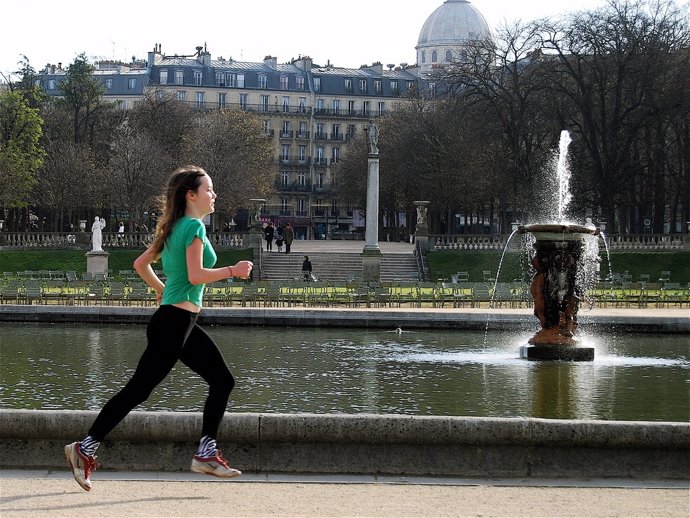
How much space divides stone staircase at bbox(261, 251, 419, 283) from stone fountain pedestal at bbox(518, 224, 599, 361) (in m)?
30.1

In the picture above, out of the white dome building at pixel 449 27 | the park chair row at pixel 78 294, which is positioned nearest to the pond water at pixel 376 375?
the park chair row at pixel 78 294

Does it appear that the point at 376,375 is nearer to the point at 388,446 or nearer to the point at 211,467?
the point at 388,446

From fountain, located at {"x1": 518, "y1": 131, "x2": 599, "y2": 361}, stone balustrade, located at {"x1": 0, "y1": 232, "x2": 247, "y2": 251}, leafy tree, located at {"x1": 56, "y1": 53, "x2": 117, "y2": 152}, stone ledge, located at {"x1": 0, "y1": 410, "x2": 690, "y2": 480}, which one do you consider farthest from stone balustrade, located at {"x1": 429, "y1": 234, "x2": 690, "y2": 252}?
stone ledge, located at {"x1": 0, "y1": 410, "x2": 690, "y2": 480}

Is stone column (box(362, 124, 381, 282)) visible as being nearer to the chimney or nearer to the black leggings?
the black leggings

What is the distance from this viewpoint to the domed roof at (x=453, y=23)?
148m

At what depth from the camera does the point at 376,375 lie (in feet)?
63.5

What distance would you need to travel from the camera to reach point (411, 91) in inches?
3733

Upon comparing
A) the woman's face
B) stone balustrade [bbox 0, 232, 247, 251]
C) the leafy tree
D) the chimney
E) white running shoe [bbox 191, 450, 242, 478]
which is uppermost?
the chimney

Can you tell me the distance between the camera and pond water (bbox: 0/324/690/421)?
15750mm

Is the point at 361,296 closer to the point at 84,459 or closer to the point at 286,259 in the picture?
the point at 286,259

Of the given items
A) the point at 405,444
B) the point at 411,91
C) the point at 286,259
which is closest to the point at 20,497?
the point at 405,444

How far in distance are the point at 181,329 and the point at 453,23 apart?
144 meters

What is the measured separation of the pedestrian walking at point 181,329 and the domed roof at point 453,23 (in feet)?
464

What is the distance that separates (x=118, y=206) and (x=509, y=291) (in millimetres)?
38727
